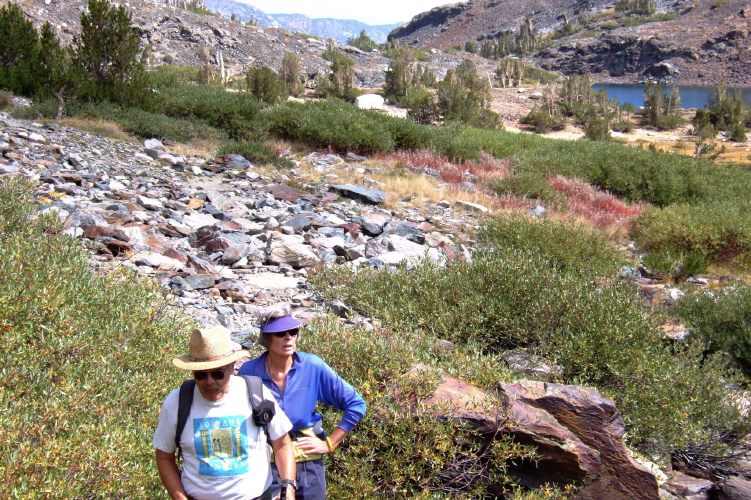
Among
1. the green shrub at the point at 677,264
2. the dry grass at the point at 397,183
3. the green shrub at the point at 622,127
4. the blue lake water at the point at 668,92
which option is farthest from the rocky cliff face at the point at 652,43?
the green shrub at the point at 677,264

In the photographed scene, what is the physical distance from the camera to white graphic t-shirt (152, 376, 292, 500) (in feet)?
7.06

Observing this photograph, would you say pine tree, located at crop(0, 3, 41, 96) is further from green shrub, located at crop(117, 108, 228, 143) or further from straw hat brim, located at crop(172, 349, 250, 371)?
straw hat brim, located at crop(172, 349, 250, 371)

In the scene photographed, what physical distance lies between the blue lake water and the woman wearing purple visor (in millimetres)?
62748

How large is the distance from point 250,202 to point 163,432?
8.01m

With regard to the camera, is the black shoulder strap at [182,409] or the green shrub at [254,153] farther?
the green shrub at [254,153]

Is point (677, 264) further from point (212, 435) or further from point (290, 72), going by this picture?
point (290, 72)

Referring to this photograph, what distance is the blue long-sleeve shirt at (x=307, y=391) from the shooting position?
2.58 metres

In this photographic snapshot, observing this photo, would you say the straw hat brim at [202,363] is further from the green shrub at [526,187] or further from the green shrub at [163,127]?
the green shrub at [163,127]

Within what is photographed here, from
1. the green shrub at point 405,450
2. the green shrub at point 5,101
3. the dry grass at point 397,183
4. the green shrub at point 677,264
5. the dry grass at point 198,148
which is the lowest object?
the green shrub at point 677,264

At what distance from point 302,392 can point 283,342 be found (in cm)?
27

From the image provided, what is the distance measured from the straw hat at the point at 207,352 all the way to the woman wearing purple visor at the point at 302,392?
1.22ft

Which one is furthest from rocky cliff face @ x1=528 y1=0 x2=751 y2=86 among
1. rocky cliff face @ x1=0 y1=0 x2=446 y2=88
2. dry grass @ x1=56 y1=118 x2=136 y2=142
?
dry grass @ x1=56 y1=118 x2=136 y2=142

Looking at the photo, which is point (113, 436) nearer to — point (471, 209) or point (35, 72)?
point (471, 209)

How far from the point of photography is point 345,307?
561 centimetres
